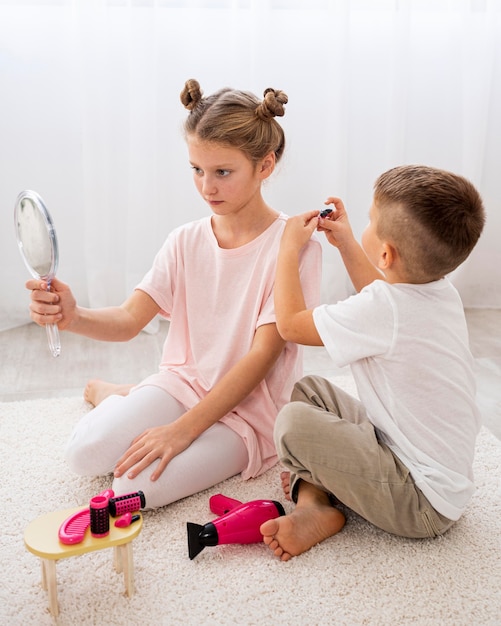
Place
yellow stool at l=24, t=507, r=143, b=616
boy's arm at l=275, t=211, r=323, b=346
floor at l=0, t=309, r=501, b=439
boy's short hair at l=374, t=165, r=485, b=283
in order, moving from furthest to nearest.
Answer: floor at l=0, t=309, r=501, b=439, boy's arm at l=275, t=211, r=323, b=346, boy's short hair at l=374, t=165, r=485, b=283, yellow stool at l=24, t=507, r=143, b=616

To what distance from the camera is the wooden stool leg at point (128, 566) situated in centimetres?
111

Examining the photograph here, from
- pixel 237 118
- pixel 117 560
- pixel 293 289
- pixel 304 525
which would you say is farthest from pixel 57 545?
pixel 237 118

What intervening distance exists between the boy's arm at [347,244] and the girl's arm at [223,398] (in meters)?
0.19

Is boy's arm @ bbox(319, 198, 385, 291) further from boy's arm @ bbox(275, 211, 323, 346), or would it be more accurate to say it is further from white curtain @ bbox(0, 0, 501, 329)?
white curtain @ bbox(0, 0, 501, 329)

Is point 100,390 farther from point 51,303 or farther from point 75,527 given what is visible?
point 75,527

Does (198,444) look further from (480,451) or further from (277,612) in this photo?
(480,451)

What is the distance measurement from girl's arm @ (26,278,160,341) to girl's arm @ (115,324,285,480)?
0.71ft

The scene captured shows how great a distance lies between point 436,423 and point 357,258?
0.36 meters

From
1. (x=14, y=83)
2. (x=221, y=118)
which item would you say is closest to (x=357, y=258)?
(x=221, y=118)

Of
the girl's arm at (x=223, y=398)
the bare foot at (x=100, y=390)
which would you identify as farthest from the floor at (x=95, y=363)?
the girl's arm at (x=223, y=398)

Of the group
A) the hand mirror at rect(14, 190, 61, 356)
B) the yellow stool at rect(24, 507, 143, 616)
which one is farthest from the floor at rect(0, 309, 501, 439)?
the yellow stool at rect(24, 507, 143, 616)

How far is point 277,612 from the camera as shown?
111cm

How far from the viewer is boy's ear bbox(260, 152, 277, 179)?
55.4 inches

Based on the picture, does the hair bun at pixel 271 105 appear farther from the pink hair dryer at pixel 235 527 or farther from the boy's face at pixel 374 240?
the pink hair dryer at pixel 235 527
